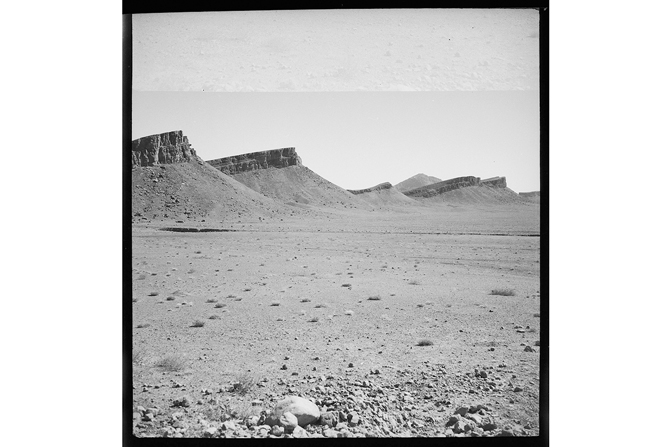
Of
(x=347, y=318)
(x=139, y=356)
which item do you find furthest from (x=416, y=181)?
(x=139, y=356)

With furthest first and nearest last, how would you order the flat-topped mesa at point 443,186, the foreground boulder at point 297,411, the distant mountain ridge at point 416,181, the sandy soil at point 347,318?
the distant mountain ridge at point 416,181 < the flat-topped mesa at point 443,186 < the sandy soil at point 347,318 < the foreground boulder at point 297,411

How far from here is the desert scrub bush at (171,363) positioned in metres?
4.32

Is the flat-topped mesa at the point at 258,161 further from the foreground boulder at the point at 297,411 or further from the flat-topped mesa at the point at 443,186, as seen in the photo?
the foreground boulder at the point at 297,411

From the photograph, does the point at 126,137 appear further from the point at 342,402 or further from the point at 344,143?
the point at 342,402

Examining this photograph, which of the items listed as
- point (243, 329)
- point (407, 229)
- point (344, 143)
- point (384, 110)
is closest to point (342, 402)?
point (243, 329)

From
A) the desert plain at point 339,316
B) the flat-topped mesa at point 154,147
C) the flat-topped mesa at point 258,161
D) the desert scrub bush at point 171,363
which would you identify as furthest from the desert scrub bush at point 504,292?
the flat-topped mesa at point 154,147

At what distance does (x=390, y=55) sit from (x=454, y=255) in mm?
2015

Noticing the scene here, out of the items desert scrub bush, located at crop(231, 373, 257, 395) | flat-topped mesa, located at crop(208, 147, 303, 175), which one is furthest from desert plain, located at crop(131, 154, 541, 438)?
flat-topped mesa, located at crop(208, 147, 303, 175)

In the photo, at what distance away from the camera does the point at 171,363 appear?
432cm

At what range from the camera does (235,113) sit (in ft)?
15.1

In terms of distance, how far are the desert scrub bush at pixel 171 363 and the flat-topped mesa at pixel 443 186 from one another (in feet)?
8.71

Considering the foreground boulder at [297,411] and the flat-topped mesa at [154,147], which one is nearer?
the foreground boulder at [297,411]

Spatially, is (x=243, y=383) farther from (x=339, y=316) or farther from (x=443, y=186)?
(x=443, y=186)

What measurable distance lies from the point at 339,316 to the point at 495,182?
76.4 inches
